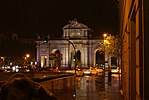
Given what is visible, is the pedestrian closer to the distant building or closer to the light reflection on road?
the light reflection on road

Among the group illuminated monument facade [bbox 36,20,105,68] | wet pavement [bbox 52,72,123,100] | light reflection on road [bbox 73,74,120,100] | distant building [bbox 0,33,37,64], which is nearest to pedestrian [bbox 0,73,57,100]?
wet pavement [bbox 52,72,123,100]

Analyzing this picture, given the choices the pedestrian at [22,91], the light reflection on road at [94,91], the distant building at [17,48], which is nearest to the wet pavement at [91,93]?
the light reflection on road at [94,91]

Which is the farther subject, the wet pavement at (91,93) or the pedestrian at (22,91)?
the wet pavement at (91,93)

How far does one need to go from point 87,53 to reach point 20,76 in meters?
118

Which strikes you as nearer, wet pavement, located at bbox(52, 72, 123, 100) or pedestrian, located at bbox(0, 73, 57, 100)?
pedestrian, located at bbox(0, 73, 57, 100)

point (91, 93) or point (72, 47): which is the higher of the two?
point (72, 47)

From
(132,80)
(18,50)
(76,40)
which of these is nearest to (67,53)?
(76,40)

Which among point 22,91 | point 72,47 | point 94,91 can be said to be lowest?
point 94,91

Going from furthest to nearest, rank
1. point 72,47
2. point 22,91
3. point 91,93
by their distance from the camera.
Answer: point 72,47 → point 91,93 → point 22,91

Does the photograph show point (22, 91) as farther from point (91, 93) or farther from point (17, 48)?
point (17, 48)

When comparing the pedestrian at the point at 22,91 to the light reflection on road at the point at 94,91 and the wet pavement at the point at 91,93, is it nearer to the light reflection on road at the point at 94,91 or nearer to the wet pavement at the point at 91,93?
the wet pavement at the point at 91,93

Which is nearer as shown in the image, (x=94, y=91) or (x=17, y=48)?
(x=94, y=91)

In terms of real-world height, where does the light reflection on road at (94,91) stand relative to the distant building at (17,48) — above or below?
below

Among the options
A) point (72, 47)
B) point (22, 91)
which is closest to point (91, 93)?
point (22, 91)
